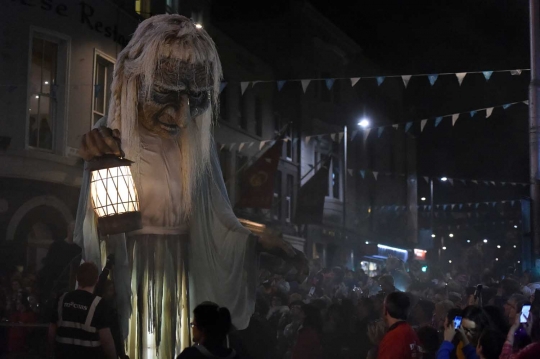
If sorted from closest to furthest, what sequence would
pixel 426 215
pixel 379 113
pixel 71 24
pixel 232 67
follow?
pixel 71 24 → pixel 232 67 → pixel 379 113 → pixel 426 215

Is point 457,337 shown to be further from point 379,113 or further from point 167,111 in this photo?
point 379,113

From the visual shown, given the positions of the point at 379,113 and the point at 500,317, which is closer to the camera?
the point at 500,317

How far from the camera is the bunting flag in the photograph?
760 inches

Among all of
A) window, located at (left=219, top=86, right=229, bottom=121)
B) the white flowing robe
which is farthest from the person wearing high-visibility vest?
window, located at (left=219, top=86, right=229, bottom=121)

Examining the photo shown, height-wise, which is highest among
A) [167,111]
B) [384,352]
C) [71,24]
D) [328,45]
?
[328,45]

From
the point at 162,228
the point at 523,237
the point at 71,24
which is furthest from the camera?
the point at 71,24

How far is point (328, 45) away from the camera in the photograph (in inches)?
1512

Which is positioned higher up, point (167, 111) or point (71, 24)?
point (71, 24)

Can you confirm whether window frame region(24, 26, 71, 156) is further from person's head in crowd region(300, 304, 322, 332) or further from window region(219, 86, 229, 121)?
window region(219, 86, 229, 121)

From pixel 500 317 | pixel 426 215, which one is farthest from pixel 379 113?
pixel 500 317

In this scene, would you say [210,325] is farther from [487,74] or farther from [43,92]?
[43,92]

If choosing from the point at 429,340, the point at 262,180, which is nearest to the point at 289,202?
the point at 262,180

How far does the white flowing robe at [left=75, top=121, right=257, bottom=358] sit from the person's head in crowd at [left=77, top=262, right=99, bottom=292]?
0.07 metres

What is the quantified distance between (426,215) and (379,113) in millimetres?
14488
